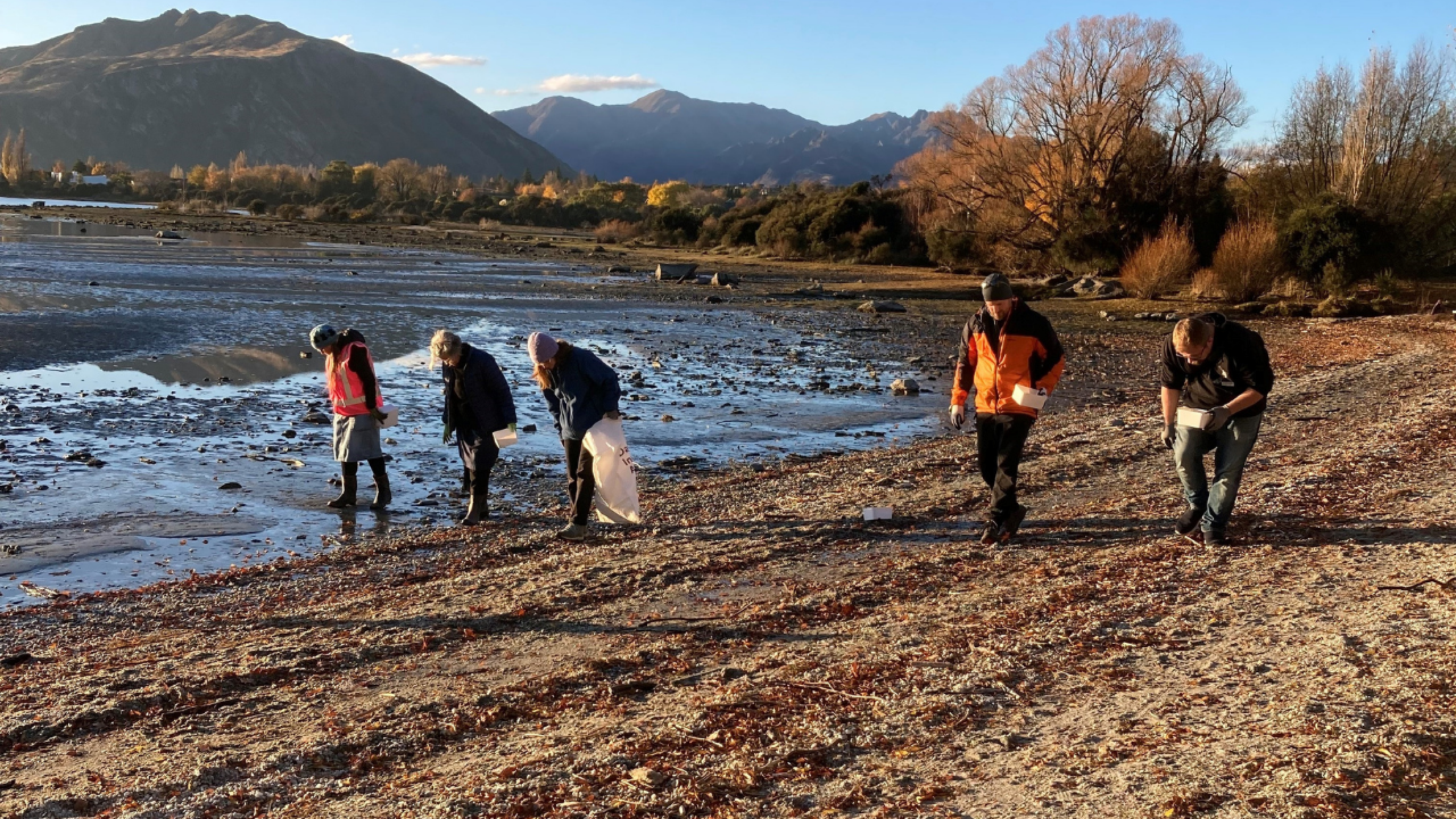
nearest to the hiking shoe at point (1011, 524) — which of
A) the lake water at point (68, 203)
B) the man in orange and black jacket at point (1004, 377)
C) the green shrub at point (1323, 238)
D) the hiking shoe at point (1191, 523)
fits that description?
the man in orange and black jacket at point (1004, 377)

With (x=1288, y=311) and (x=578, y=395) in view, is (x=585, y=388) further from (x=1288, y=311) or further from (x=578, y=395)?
(x=1288, y=311)

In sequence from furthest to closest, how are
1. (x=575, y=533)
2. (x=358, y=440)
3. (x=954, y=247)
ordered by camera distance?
(x=954, y=247) < (x=358, y=440) < (x=575, y=533)

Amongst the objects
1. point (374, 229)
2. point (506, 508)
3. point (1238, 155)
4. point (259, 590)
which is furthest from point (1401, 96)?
point (374, 229)

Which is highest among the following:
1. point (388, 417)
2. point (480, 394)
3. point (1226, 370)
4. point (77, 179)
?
point (77, 179)

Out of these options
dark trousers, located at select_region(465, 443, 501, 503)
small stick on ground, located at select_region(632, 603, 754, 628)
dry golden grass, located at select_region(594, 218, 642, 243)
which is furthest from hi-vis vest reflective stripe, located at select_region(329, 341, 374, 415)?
dry golden grass, located at select_region(594, 218, 642, 243)

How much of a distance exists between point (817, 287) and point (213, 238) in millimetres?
31342

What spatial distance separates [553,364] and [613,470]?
942 mm

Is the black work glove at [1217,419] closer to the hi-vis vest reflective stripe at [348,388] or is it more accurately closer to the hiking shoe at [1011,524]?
the hiking shoe at [1011,524]

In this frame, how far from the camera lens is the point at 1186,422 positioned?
7.67m

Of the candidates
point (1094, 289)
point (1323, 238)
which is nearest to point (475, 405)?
point (1094, 289)

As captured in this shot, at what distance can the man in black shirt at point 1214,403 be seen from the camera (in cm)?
743

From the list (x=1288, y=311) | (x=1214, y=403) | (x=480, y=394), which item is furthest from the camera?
(x=1288, y=311)

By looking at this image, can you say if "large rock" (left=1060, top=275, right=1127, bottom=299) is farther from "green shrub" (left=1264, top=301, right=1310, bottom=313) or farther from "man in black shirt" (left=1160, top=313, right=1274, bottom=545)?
"man in black shirt" (left=1160, top=313, right=1274, bottom=545)

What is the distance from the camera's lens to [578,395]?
8.70m
